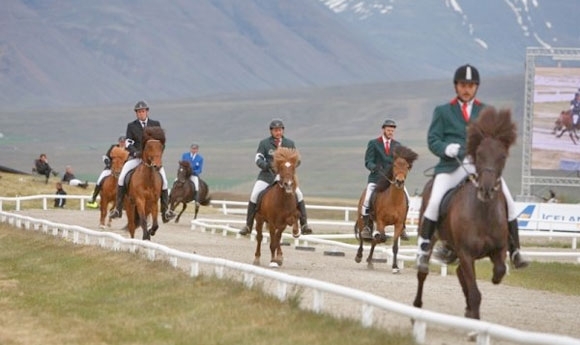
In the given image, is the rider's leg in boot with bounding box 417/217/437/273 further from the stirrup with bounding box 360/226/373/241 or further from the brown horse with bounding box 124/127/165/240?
the brown horse with bounding box 124/127/165/240

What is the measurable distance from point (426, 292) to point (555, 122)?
44.0 m

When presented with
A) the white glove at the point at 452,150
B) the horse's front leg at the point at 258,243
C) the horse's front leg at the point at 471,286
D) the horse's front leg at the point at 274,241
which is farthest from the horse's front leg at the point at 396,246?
the horse's front leg at the point at 471,286

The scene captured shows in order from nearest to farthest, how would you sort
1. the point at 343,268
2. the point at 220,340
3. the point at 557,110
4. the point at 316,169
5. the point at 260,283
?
the point at 220,340 < the point at 260,283 < the point at 343,268 < the point at 557,110 < the point at 316,169

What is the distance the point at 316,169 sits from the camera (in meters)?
191

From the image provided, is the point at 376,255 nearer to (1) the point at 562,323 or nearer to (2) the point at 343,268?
(2) the point at 343,268

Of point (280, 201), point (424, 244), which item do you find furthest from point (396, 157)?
point (424, 244)

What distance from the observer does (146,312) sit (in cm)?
1931

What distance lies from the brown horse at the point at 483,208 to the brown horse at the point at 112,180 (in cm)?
2312

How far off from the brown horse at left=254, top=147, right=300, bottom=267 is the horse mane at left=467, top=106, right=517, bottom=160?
30.8ft

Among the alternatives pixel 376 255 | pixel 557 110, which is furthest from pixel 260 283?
pixel 557 110

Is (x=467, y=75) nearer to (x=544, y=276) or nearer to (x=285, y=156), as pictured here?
(x=285, y=156)

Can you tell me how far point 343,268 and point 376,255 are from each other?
444 centimetres

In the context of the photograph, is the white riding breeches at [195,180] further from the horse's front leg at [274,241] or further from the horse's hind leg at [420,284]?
the horse's hind leg at [420,284]

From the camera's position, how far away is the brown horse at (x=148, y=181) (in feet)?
98.6
